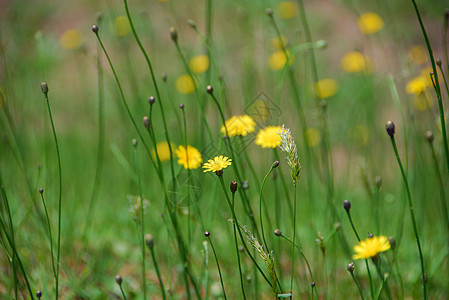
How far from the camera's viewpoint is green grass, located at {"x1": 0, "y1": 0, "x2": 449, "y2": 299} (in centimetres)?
129

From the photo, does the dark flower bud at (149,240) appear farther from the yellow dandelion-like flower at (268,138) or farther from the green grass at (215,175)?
the yellow dandelion-like flower at (268,138)

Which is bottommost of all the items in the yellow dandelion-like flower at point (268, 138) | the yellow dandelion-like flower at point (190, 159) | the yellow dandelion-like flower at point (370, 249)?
the yellow dandelion-like flower at point (370, 249)

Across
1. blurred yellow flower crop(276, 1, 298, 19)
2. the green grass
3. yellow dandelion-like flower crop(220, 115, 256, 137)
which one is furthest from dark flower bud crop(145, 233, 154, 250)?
blurred yellow flower crop(276, 1, 298, 19)

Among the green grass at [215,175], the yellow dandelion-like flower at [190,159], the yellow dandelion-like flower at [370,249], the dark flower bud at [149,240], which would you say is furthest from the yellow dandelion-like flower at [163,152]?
the yellow dandelion-like flower at [370,249]

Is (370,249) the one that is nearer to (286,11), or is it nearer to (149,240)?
(149,240)

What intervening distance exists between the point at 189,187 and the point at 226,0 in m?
3.61

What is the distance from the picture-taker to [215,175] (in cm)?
171

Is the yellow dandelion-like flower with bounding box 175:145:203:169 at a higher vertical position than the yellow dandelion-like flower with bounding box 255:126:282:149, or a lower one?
lower

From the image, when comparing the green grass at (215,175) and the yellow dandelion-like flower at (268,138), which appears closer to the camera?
the yellow dandelion-like flower at (268,138)

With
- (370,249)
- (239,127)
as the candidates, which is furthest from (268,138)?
(370,249)

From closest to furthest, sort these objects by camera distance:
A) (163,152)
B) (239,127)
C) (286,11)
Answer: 1. (239,127)
2. (163,152)
3. (286,11)

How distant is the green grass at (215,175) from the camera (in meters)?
1.29

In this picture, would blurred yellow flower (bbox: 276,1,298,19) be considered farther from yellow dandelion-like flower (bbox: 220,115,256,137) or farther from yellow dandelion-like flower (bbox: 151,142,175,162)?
yellow dandelion-like flower (bbox: 220,115,256,137)

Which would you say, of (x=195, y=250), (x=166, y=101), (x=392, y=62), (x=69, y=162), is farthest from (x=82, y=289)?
(x=392, y=62)
